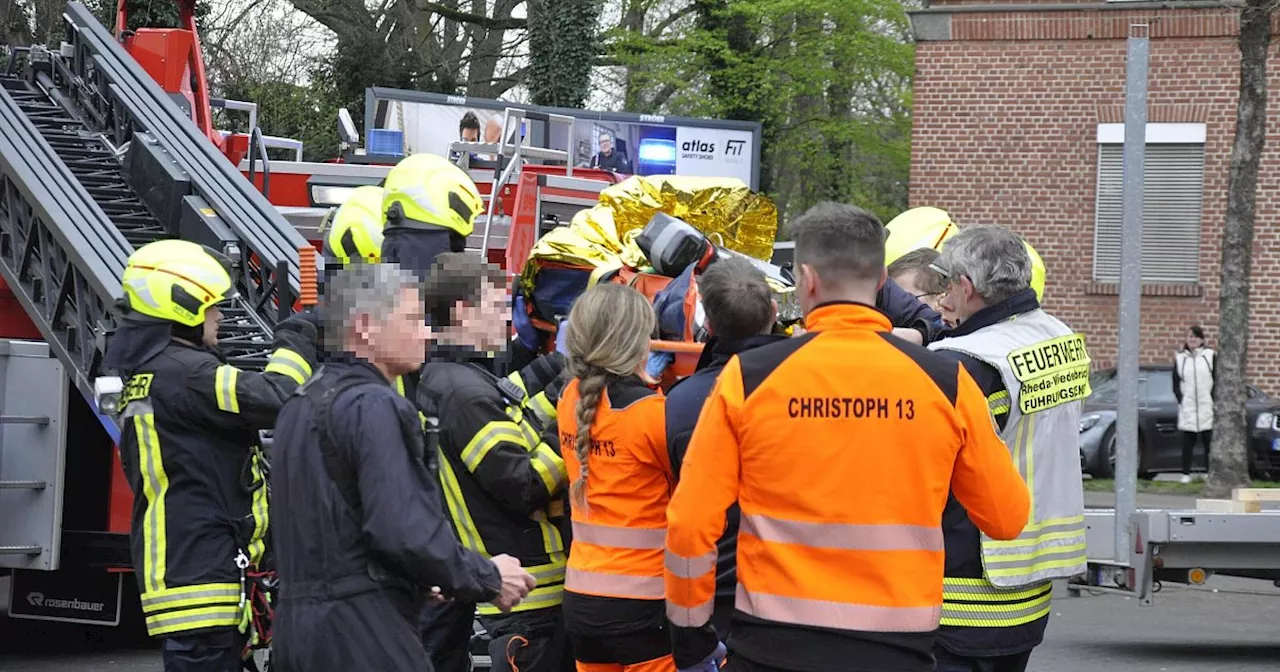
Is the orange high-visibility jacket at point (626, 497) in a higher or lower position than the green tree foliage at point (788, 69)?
lower

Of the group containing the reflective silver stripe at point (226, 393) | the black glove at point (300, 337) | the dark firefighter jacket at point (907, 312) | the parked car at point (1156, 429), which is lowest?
the parked car at point (1156, 429)

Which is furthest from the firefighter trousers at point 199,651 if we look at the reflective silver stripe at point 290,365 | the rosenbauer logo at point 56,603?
the rosenbauer logo at point 56,603

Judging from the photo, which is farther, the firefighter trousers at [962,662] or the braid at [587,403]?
the braid at [587,403]

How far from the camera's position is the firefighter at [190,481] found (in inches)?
212

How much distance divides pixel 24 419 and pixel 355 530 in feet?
15.8

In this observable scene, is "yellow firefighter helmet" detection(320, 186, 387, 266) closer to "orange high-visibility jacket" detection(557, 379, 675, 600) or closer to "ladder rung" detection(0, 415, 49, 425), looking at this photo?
"ladder rung" detection(0, 415, 49, 425)

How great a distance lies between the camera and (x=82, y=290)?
8039mm

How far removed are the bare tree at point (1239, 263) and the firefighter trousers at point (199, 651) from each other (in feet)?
44.0

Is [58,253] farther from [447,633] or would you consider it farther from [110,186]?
[447,633]

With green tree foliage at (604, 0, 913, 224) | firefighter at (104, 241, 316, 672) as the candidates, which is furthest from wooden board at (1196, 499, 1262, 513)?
green tree foliage at (604, 0, 913, 224)

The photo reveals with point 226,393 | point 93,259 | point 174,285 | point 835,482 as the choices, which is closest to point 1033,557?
point 835,482

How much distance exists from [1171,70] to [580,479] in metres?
19.0

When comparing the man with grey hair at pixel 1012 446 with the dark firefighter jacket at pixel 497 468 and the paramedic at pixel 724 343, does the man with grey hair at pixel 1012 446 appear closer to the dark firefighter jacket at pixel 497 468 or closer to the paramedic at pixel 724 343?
the paramedic at pixel 724 343

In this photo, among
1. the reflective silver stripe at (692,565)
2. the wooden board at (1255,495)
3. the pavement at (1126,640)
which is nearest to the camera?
the reflective silver stripe at (692,565)
